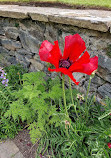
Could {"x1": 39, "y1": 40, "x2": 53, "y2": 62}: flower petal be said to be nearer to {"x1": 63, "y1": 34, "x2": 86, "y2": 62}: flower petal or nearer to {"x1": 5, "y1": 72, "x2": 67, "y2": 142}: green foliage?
{"x1": 63, "y1": 34, "x2": 86, "y2": 62}: flower petal

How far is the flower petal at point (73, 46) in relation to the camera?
102 centimetres

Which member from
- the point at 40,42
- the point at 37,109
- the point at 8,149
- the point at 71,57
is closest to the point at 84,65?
the point at 71,57

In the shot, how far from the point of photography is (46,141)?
2033 mm

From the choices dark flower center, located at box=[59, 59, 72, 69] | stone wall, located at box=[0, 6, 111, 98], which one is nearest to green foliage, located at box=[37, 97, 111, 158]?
stone wall, located at box=[0, 6, 111, 98]

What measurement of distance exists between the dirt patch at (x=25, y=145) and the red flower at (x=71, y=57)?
1.48 m

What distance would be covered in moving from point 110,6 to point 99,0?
356 mm

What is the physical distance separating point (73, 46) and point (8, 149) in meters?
1.80

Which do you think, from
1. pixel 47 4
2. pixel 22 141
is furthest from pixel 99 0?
pixel 22 141

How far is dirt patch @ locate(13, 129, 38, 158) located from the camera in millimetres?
Answer: 1996

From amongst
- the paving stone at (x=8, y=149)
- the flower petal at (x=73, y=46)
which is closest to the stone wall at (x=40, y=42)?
the flower petal at (x=73, y=46)

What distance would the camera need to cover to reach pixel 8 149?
208cm

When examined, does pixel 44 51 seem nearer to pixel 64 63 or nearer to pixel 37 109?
pixel 64 63

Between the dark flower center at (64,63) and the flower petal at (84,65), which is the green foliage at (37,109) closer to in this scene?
the dark flower center at (64,63)

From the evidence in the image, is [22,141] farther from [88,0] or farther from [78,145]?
[88,0]
